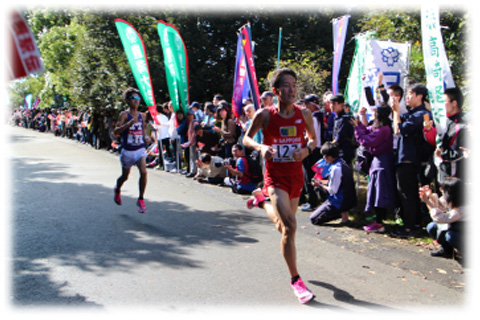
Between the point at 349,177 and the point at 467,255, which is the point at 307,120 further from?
the point at 349,177

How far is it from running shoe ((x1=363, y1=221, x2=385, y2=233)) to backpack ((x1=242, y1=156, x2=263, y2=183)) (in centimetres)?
368

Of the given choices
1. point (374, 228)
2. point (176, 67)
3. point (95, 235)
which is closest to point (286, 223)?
point (374, 228)

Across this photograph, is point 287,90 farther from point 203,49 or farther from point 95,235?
point 203,49

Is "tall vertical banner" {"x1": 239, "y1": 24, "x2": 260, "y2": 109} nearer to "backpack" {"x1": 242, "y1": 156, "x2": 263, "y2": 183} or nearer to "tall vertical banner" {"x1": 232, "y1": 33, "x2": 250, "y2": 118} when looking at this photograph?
"tall vertical banner" {"x1": 232, "y1": 33, "x2": 250, "y2": 118}

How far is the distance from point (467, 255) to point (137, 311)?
→ 383cm

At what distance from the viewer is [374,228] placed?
6828 millimetres

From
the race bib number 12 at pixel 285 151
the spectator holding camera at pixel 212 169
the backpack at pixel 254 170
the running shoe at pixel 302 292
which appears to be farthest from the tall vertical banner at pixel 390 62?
the running shoe at pixel 302 292

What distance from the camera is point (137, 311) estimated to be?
3.92m

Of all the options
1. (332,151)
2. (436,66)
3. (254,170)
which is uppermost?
(436,66)

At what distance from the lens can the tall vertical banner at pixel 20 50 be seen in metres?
2.85

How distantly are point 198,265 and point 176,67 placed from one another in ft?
30.6

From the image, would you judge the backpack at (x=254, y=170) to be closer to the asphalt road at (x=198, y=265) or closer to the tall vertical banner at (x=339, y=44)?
the asphalt road at (x=198, y=265)

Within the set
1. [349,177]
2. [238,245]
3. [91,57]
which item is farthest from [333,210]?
[91,57]

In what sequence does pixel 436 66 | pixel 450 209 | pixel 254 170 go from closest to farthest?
pixel 450 209 → pixel 436 66 → pixel 254 170
